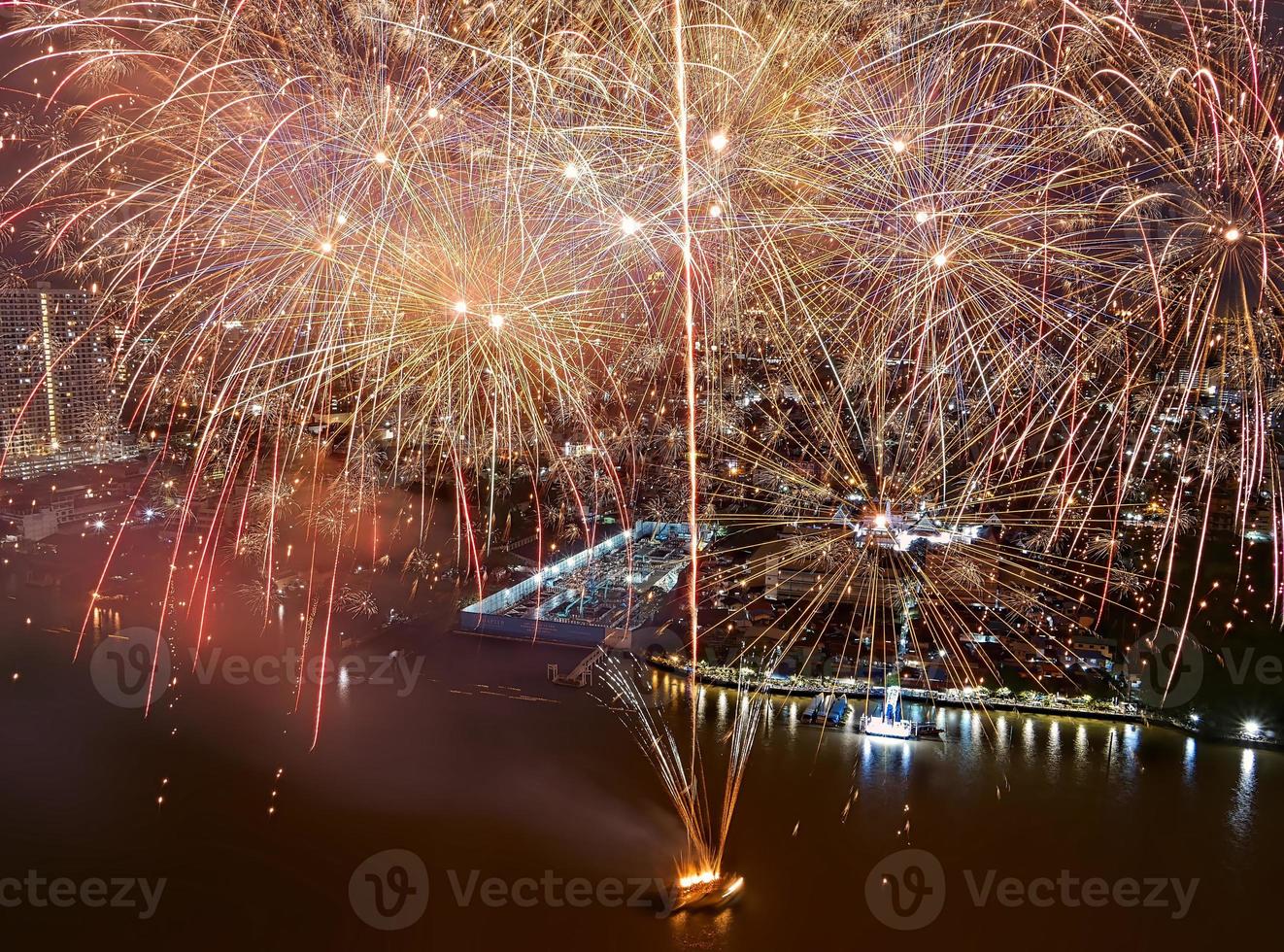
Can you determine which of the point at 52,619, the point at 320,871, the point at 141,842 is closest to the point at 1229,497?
the point at 320,871

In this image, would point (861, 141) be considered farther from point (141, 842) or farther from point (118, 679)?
point (118, 679)
